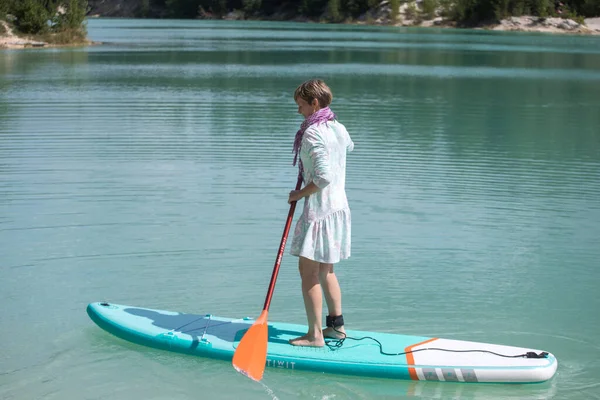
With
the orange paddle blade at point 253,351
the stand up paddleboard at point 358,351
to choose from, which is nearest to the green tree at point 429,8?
the stand up paddleboard at point 358,351

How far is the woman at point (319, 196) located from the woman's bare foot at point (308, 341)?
0.06 meters

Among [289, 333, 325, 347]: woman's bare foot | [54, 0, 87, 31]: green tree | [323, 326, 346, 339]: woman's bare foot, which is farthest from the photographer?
[54, 0, 87, 31]: green tree

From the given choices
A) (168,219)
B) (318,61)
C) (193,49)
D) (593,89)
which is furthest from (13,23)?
(168,219)

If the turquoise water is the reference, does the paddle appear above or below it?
above

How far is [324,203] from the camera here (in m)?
5.69

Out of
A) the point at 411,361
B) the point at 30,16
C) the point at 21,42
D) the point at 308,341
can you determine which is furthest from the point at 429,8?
the point at 411,361

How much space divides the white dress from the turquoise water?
0.79 m

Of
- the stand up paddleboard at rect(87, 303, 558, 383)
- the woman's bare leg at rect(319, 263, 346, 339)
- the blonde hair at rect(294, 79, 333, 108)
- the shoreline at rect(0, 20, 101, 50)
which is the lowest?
the shoreline at rect(0, 20, 101, 50)

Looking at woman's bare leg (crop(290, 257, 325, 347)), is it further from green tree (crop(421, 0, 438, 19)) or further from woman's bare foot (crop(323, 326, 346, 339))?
green tree (crop(421, 0, 438, 19))

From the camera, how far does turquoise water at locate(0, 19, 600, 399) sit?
596cm

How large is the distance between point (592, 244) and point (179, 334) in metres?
4.69

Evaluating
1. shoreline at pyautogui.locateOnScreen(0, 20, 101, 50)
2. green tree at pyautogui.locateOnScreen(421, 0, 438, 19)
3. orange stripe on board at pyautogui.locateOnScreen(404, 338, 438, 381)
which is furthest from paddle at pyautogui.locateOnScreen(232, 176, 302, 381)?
green tree at pyautogui.locateOnScreen(421, 0, 438, 19)

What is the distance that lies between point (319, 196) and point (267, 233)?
3.64 m

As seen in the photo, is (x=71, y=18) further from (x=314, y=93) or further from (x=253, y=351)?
(x=253, y=351)
